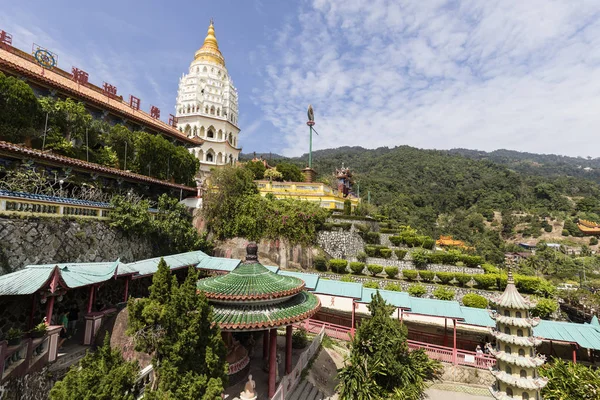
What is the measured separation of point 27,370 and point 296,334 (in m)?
9.55

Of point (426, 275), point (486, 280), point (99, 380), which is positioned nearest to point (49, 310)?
point (99, 380)

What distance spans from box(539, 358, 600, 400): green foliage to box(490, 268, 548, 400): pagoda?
3.11 meters

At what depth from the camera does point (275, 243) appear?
86.1 feet

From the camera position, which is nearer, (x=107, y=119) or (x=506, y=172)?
(x=107, y=119)

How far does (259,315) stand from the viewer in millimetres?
8805

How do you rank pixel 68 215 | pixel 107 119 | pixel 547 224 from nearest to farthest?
pixel 68 215, pixel 107 119, pixel 547 224

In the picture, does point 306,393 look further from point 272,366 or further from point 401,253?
point 401,253

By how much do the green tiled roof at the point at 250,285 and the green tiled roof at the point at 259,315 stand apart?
478 millimetres

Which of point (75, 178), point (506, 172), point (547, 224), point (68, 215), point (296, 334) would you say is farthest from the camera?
point (506, 172)

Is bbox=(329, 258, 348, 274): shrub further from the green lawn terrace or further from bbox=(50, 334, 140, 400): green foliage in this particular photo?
bbox=(50, 334, 140, 400): green foliage

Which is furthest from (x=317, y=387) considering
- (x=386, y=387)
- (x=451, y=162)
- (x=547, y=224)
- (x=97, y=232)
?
(x=451, y=162)

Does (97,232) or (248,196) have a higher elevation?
(248,196)

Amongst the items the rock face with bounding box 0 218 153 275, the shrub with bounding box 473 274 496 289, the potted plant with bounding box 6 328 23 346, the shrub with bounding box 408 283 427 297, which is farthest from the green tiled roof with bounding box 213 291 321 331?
the shrub with bounding box 473 274 496 289

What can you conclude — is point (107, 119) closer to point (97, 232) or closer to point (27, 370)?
point (97, 232)
